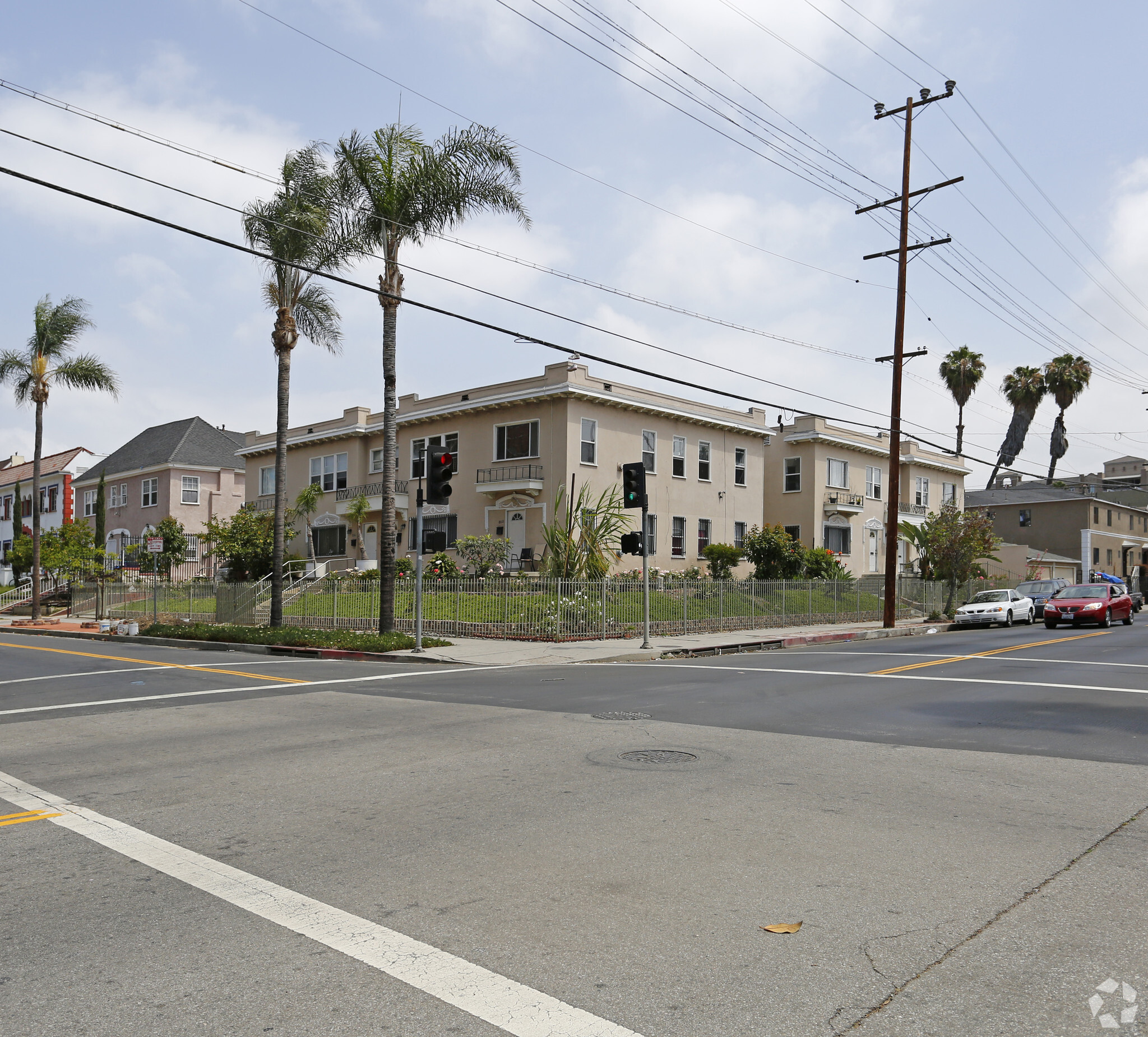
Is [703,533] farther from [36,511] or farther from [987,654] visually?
[36,511]

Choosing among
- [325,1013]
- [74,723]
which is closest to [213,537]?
[74,723]

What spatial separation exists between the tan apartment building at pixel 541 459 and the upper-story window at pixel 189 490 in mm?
11298

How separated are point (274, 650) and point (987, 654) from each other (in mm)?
16683

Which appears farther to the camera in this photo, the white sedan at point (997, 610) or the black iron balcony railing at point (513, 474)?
the black iron balcony railing at point (513, 474)

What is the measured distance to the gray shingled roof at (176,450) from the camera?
55.7 meters

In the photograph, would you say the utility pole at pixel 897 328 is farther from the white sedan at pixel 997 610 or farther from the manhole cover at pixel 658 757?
the manhole cover at pixel 658 757

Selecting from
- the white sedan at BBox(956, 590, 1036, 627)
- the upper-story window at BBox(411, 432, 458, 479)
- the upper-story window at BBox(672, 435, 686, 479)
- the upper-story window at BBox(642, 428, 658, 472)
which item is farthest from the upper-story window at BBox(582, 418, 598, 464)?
the white sedan at BBox(956, 590, 1036, 627)

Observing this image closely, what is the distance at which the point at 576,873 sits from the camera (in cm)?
528

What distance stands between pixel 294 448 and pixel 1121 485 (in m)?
44.9

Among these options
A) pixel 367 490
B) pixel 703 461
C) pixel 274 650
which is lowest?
pixel 274 650

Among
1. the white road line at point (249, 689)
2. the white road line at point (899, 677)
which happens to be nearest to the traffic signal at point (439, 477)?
the white road line at point (249, 689)

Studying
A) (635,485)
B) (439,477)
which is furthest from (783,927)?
(635,485)

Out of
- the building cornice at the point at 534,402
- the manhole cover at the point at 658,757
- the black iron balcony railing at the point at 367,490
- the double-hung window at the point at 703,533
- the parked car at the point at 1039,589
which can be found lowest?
the manhole cover at the point at 658,757

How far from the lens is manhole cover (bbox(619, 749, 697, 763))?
8.42m
